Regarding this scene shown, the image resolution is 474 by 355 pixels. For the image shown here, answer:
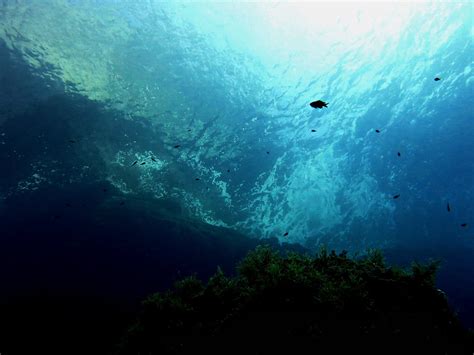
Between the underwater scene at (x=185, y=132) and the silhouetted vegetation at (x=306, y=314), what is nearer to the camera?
the silhouetted vegetation at (x=306, y=314)

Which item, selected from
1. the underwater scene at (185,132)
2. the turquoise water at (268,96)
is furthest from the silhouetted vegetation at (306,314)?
the turquoise water at (268,96)

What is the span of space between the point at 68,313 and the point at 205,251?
12.3 metres

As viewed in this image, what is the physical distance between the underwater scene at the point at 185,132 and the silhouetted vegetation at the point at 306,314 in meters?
6.00

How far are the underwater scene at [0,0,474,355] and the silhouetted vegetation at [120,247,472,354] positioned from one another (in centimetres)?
600

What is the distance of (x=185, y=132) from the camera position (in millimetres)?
24766

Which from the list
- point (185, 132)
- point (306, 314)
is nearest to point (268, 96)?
point (185, 132)

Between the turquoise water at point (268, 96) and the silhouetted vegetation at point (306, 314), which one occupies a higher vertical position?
the turquoise water at point (268, 96)

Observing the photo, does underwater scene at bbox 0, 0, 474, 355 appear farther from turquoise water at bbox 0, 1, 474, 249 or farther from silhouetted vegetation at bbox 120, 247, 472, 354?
silhouetted vegetation at bbox 120, 247, 472, 354

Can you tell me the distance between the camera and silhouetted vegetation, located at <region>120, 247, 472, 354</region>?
5.12 metres

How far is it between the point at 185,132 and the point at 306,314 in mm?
21277

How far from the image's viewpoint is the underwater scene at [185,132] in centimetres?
1864

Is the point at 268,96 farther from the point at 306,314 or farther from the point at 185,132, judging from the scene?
the point at 306,314

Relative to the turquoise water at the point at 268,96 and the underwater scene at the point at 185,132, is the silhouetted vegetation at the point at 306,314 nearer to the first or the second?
the underwater scene at the point at 185,132

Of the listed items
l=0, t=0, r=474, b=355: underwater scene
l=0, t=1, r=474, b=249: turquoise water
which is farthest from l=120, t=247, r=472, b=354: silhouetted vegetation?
l=0, t=1, r=474, b=249: turquoise water
